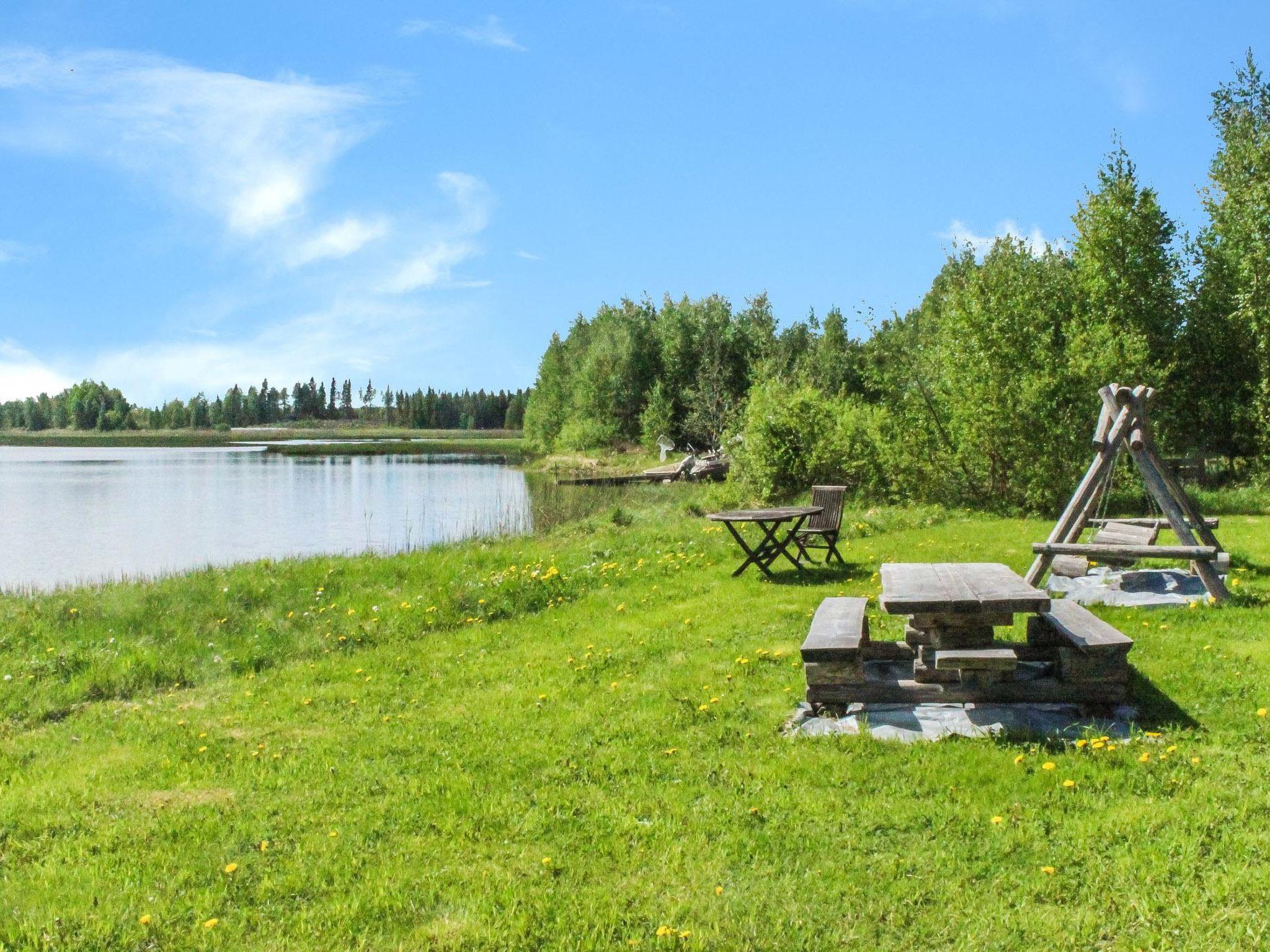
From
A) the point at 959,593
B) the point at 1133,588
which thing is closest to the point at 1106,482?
the point at 1133,588

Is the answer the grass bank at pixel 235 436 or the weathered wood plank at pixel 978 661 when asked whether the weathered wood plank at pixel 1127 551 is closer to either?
the weathered wood plank at pixel 978 661

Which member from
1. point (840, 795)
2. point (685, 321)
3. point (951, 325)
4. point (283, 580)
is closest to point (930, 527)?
point (951, 325)

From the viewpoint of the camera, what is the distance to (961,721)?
5.72 m

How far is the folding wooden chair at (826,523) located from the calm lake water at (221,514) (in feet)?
29.4

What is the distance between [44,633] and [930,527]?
1388 cm

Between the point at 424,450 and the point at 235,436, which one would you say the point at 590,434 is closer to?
the point at 424,450

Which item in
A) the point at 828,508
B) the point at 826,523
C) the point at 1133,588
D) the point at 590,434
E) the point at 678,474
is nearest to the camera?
the point at 1133,588

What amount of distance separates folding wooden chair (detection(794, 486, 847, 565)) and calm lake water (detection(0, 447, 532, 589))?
8966 mm

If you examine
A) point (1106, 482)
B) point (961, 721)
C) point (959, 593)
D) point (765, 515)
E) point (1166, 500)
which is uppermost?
point (1106, 482)

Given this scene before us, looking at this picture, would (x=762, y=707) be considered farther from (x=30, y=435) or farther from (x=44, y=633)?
(x=30, y=435)

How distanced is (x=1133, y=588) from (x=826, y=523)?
4.00 meters

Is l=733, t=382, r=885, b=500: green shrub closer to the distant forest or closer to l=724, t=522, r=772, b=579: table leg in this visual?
l=724, t=522, r=772, b=579: table leg

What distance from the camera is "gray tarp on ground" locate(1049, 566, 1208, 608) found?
361 inches

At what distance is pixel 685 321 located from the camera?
2249 inches
